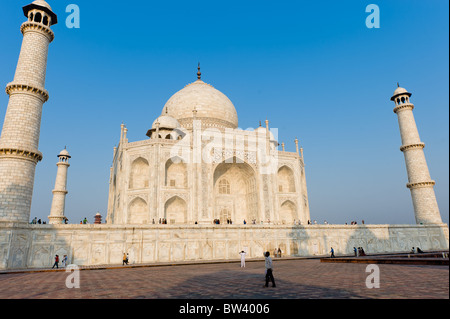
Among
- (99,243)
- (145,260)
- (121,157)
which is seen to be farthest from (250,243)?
(121,157)

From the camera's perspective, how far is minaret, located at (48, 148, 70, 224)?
30.6m

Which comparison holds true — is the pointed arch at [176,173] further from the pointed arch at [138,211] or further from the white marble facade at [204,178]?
the pointed arch at [138,211]

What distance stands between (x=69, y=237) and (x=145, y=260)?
15.1 ft

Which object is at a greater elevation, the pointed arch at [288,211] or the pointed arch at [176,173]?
the pointed arch at [176,173]

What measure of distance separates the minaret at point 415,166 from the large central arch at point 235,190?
14412mm

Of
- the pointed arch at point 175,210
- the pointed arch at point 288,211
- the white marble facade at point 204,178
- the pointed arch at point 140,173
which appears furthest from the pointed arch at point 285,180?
the pointed arch at point 140,173

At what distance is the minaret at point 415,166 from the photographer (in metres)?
26.4

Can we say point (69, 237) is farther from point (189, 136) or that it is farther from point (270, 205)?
point (270, 205)

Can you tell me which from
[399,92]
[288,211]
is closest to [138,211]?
[288,211]

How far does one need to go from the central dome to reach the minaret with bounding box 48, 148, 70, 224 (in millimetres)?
12289

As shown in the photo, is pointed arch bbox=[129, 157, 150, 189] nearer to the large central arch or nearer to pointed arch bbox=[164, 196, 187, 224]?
pointed arch bbox=[164, 196, 187, 224]

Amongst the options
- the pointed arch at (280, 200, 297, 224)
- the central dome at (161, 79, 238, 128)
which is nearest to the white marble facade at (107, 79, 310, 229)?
the pointed arch at (280, 200, 297, 224)
